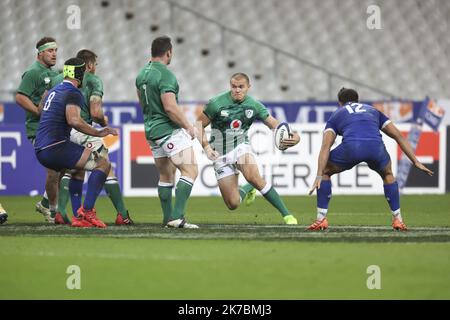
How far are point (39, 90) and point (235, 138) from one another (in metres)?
2.48

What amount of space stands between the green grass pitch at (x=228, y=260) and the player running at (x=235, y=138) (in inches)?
14.3

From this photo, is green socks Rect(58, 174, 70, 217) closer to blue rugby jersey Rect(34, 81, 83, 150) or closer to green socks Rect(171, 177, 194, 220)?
blue rugby jersey Rect(34, 81, 83, 150)

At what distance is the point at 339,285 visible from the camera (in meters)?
6.76

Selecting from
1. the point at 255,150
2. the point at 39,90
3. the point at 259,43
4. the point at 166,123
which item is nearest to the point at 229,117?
the point at 166,123

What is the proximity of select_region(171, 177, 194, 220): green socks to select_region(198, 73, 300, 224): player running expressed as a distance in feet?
2.08

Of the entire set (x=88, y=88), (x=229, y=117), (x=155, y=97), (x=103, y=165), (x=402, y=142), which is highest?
(x=88, y=88)

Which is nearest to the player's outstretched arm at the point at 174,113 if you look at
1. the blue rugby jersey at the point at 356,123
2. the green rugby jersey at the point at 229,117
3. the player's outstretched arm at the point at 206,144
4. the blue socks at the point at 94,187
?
the player's outstretched arm at the point at 206,144

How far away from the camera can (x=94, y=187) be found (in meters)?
10.7

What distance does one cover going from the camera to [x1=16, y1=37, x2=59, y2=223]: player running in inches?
454

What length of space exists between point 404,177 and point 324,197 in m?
7.76

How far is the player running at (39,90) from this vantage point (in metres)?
11.5

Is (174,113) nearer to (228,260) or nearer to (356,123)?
(356,123)
